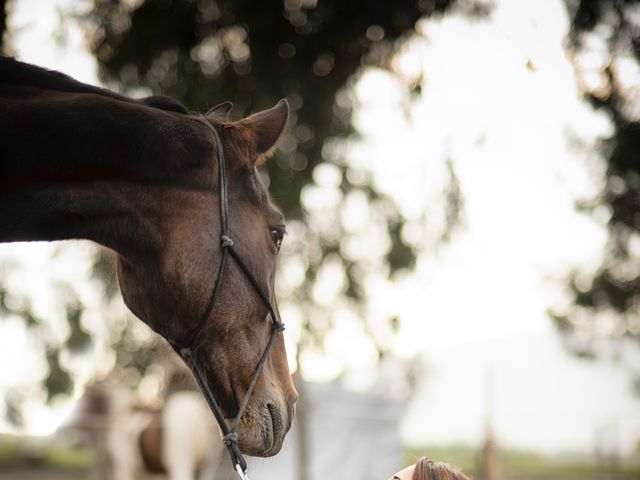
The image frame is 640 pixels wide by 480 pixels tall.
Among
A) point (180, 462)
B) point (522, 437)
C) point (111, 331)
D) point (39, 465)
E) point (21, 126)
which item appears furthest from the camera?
point (39, 465)

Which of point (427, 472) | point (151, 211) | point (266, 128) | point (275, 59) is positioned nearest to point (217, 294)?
point (151, 211)

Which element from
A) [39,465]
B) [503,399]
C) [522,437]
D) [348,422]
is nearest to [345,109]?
[348,422]

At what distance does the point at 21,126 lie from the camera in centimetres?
190

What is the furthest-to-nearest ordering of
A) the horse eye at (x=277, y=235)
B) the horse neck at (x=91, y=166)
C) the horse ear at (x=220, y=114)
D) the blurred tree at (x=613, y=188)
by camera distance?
the blurred tree at (x=613, y=188)
the horse ear at (x=220, y=114)
the horse eye at (x=277, y=235)
the horse neck at (x=91, y=166)

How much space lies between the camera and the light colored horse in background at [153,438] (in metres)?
8.41

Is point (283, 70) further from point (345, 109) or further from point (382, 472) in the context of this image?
point (382, 472)

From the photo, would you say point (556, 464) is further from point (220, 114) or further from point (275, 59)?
point (220, 114)

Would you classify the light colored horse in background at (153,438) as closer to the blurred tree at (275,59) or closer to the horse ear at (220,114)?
the blurred tree at (275,59)

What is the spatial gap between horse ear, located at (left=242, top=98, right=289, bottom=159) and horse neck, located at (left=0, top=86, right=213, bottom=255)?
179mm

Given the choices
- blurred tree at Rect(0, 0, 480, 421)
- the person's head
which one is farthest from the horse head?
blurred tree at Rect(0, 0, 480, 421)

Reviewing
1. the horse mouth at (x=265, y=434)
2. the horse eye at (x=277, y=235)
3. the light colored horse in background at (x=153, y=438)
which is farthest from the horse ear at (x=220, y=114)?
the light colored horse in background at (x=153, y=438)

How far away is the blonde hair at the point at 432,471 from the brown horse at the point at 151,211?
824 mm

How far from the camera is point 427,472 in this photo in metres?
2.67

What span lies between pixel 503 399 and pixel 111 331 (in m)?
16.8
